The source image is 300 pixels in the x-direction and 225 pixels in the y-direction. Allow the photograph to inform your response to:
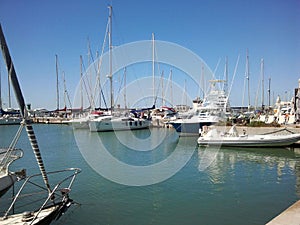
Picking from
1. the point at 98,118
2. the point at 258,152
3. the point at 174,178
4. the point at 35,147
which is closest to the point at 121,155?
the point at 174,178

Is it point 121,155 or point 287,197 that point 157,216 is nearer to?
point 287,197

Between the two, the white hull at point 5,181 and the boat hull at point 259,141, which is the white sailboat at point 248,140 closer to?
the boat hull at point 259,141

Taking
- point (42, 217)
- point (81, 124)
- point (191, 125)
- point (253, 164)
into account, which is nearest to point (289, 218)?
point (42, 217)

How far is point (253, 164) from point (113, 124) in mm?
33568

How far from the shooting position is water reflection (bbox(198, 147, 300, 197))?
16.7 meters

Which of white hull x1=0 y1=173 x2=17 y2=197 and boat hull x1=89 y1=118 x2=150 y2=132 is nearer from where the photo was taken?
Answer: white hull x1=0 y1=173 x2=17 y2=197

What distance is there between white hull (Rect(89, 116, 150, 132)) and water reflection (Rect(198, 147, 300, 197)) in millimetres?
25081

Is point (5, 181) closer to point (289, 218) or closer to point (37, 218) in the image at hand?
point (37, 218)

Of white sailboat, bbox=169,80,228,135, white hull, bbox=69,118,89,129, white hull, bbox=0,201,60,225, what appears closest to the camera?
white hull, bbox=0,201,60,225

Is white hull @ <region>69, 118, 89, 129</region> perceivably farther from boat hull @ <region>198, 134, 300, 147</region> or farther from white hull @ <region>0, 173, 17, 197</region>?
white hull @ <region>0, 173, 17, 197</region>

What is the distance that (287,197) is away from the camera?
12.8 m

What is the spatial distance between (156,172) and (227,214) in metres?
8.34

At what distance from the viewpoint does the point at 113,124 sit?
5078 centimetres

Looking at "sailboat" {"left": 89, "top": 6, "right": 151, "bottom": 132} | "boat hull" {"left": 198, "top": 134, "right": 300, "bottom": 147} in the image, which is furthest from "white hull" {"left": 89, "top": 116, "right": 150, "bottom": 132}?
"boat hull" {"left": 198, "top": 134, "right": 300, "bottom": 147}
